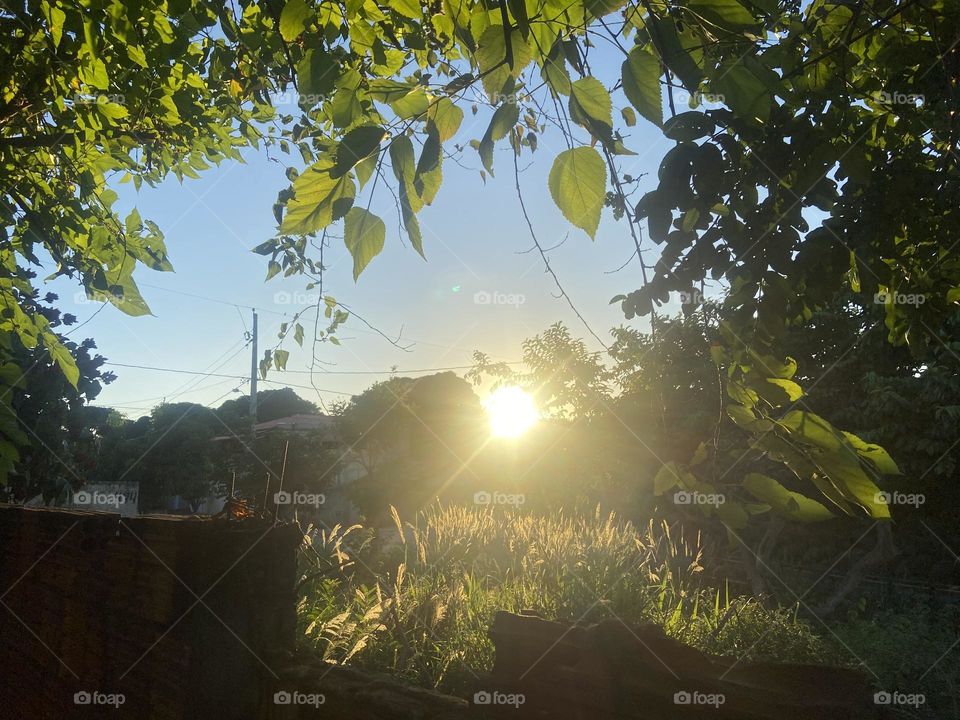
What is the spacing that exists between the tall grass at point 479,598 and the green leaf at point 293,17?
8.59 ft

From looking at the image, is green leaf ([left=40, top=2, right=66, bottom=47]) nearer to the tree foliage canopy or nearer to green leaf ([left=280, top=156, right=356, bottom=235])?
the tree foliage canopy

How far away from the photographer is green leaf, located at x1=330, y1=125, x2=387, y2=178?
1.20 m

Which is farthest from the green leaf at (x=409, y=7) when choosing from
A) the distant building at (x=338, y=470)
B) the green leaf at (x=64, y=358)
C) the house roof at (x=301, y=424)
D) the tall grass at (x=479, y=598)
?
the house roof at (x=301, y=424)

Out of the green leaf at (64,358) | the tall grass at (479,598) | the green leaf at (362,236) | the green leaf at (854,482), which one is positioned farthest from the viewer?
the green leaf at (64,358)

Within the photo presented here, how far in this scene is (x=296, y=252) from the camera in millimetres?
4488

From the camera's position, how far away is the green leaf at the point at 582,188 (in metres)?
1.18

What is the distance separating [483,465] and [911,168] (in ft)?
88.4

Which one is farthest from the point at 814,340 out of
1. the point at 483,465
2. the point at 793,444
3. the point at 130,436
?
the point at 130,436

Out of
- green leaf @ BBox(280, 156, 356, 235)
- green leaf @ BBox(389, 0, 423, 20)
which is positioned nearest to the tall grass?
green leaf @ BBox(280, 156, 356, 235)

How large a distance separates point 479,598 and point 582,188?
162 inches

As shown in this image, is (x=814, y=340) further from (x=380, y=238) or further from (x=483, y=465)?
(x=380, y=238)

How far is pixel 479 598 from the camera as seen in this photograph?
4.76 metres

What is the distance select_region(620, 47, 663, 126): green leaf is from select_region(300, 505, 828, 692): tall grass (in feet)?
9.39

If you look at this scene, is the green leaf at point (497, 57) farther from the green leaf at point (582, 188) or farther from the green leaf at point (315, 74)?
the green leaf at point (315, 74)
